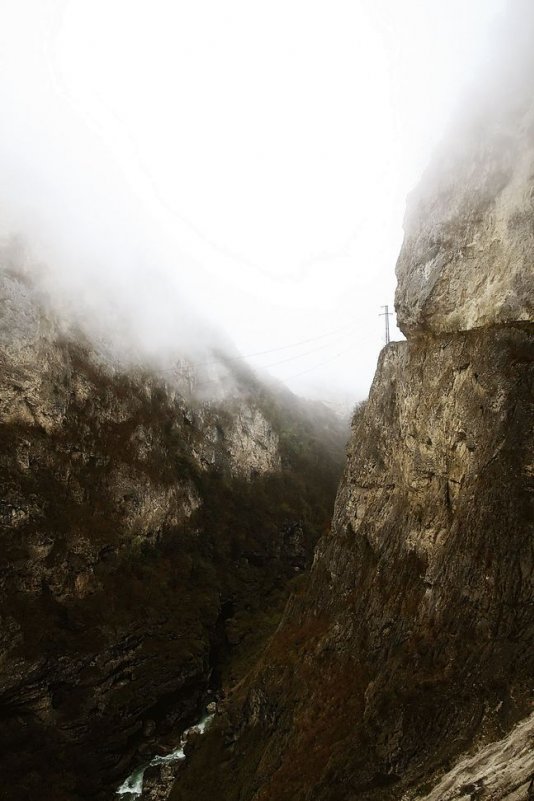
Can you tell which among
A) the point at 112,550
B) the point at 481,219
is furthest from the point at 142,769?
the point at 481,219

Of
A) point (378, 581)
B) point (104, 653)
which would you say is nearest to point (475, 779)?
point (378, 581)

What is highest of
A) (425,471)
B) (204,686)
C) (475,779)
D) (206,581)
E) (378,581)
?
(425,471)

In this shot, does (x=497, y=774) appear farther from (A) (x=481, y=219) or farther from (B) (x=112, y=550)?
(B) (x=112, y=550)

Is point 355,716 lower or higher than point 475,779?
lower

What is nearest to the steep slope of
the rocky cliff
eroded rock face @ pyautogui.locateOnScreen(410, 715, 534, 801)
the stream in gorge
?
the stream in gorge

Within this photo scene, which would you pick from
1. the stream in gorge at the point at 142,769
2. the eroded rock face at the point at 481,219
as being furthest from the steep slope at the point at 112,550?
the eroded rock face at the point at 481,219

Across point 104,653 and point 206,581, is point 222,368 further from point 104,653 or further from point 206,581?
point 104,653

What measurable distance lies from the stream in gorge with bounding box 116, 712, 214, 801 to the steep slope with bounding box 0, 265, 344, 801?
3.59ft

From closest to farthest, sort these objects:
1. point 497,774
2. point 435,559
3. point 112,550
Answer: point 497,774 < point 435,559 < point 112,550

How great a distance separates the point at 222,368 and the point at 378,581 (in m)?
67.4

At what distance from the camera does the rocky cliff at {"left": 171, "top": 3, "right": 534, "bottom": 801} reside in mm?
17688

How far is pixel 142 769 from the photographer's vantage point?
1619 inches

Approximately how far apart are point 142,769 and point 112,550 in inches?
861

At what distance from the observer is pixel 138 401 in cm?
6881
